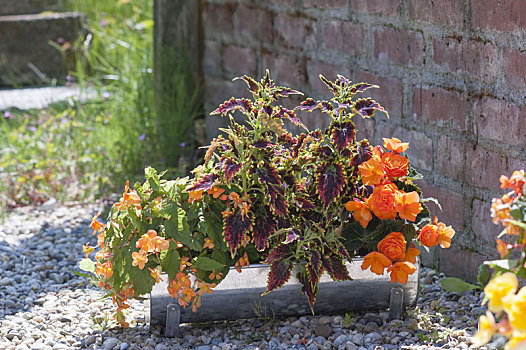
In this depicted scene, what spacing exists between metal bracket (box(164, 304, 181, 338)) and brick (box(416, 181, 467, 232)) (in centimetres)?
97

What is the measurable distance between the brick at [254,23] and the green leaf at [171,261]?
1.69m

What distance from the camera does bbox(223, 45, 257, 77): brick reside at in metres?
3.47

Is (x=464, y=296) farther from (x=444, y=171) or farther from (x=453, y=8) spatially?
(x=453, y=8)

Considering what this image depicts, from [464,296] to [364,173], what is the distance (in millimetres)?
628

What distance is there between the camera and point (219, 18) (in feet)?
12.1

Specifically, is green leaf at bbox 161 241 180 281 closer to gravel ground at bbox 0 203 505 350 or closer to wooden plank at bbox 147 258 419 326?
wooden plank at bbox 147 258 419 326

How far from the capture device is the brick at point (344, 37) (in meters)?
2.71

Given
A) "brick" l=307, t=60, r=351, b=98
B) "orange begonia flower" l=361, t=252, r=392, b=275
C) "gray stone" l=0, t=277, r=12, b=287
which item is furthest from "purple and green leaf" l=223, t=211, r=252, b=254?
Result: "brick" l=307, t=60, r=351, b=98

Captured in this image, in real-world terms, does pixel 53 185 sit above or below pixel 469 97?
below

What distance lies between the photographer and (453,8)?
2.24 metres

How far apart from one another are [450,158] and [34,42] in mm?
4090

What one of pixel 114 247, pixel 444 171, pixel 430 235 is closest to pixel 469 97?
pixel 444 171

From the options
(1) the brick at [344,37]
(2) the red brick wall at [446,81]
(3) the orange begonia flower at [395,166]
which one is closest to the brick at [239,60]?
(2) the red brick wall at [446,81]

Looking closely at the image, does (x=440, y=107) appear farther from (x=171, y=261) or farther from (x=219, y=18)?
(x=219, y=18)
